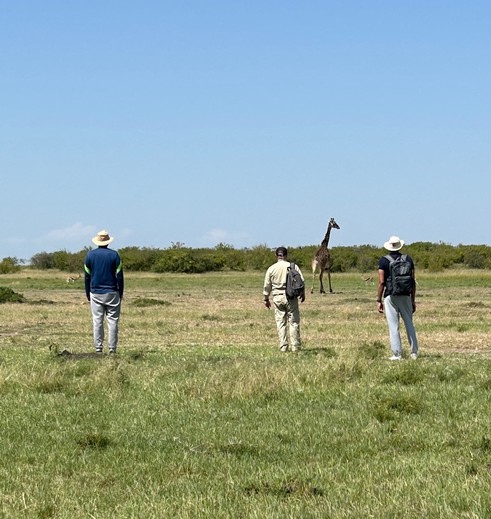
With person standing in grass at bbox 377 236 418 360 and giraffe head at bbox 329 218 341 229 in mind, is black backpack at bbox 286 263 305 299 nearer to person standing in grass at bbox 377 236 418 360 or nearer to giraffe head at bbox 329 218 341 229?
person standing in grass at bbox 377 236 418 360

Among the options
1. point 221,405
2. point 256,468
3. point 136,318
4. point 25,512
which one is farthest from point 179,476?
point 136,318

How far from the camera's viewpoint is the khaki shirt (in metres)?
17.8

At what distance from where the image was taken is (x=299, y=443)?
9344 mm

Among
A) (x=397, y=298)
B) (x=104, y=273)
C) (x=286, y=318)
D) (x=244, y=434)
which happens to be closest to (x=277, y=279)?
(x=286, y=318)

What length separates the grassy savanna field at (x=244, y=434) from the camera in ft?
23.7

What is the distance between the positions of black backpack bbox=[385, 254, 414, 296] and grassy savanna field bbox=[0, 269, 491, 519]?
1.09m

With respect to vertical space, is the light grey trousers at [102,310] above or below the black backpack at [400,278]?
below

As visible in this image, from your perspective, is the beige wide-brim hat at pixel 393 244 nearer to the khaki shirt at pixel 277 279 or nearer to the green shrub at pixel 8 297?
the khaki shirt at pixel 277 279

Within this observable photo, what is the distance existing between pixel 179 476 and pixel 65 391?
469 cm

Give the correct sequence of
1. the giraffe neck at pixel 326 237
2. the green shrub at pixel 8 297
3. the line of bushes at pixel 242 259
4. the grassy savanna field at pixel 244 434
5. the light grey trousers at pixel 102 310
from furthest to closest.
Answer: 1. the line of bushes at pixel 242 259
2. the giraffe neck at pixel 326 237
3. the green shrub at pixel 8 297
4. the light grey trousers at pixel 102 310
5. the grassy savanna field at pixel 244 434

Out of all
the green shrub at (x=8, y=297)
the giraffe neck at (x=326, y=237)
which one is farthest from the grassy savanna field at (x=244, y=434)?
the giraffe neck at (x=326, y=237)

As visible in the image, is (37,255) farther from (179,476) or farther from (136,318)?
(179,476)

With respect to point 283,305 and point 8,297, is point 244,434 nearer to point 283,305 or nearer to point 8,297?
point 283,305

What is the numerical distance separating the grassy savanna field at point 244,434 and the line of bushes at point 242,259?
214 feet
